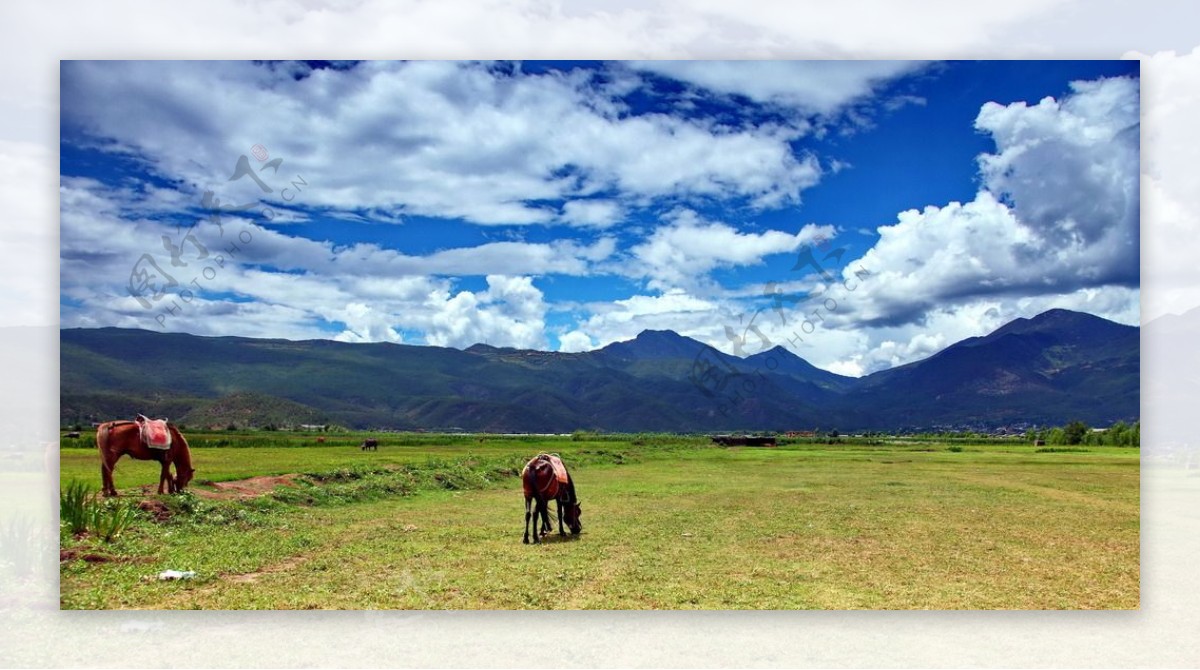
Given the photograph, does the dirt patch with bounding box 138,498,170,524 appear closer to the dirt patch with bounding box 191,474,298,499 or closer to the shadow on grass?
the dirt patch with bounding box 191,474,298,499

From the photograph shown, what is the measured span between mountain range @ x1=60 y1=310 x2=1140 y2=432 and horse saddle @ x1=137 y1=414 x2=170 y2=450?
508 millimetres

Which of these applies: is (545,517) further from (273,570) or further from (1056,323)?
(1056,323)

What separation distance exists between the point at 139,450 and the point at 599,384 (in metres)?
25.2

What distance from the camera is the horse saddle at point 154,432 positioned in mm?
13180

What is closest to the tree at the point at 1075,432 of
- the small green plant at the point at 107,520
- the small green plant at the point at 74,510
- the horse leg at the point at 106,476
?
the small green plant at the point at 107,520

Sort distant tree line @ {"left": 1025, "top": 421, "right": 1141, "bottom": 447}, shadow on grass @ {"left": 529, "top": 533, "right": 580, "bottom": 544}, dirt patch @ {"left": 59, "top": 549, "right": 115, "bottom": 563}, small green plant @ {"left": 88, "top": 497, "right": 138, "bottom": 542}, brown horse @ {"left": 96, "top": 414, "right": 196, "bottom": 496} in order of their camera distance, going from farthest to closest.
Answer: distant tree line @ {"left": 1025, "top": 421, "right": 1141, "bottom": 447} < shadow on grass @ {"left": 529, "top": 533, "right": 580, "bottom": 544} < brown horse @ {"left": 96, "top": 414, "right": 196, "bottom": 496} < small green plant @ {"left": 88, "top": 497, "right": 138, "bottom": 542} < dirt patch @ {"left": 59, "top": 549, "right": 115, "bottom": 563}

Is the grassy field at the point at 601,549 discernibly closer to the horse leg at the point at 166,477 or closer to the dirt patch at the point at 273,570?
the dirt patch at the point at 273,570

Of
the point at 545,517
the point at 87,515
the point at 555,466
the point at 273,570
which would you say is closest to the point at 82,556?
the point at 87,515

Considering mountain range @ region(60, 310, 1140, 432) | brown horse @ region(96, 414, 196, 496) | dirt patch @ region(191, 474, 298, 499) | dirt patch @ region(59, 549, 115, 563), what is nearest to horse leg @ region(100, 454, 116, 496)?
brown horse @ region(96, 414, 196, 496)

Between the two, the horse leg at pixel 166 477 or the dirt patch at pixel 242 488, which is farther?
the dirt patch at pixel 242 488

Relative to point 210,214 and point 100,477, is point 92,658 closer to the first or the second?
point 100,477

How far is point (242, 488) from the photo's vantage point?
50.4ft

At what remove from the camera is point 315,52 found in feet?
36.1

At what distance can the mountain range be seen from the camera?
47.6 feet
